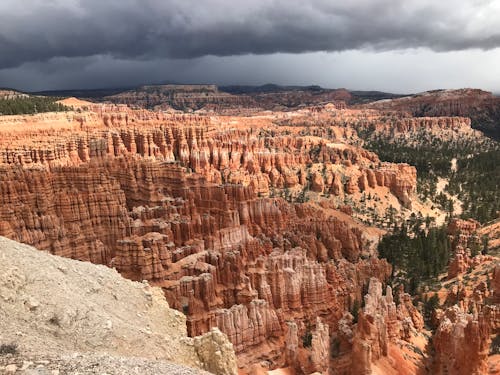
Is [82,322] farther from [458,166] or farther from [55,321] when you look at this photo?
[458,166]

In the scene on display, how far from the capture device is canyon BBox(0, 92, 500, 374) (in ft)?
57.6

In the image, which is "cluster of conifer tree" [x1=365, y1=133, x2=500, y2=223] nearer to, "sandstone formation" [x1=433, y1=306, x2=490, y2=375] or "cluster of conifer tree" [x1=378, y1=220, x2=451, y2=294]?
"cluster of conifer tree" [x1=378, y1=220, x2=451, y2=294]

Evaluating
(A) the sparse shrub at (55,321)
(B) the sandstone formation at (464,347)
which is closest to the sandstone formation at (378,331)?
(B) the sandstone formation at (464,347)

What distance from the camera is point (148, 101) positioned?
593 feet

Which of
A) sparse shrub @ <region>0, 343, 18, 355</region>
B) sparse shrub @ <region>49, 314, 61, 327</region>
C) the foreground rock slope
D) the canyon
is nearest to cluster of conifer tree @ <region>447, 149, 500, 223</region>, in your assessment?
the canyon

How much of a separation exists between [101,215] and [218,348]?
23270 millimetres

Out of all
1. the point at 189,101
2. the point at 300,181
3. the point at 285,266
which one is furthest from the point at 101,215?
the point at 189,101

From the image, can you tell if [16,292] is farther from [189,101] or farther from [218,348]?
[189,101]

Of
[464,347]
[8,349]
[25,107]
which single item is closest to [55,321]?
[8,349]

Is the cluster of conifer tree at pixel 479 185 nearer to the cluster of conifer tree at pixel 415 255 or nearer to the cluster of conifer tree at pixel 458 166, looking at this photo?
the cluster of conifer tree at pixel 458 166

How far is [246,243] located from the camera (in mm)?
26406

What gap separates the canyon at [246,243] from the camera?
1755 cm

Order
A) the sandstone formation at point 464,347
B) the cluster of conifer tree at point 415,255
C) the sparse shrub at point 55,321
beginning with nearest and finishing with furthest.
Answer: the sparse shrub at point 55,321 < the sandstone formation at point 464,347 < the cluster of conifer tree at point 415,255

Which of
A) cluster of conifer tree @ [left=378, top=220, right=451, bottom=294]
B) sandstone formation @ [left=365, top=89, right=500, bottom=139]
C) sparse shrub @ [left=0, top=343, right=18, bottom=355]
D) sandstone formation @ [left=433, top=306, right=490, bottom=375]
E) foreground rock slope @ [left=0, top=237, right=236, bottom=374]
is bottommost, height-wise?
cluster of conifer tree @ [left=378, top=220, right=451, bottom=294]
